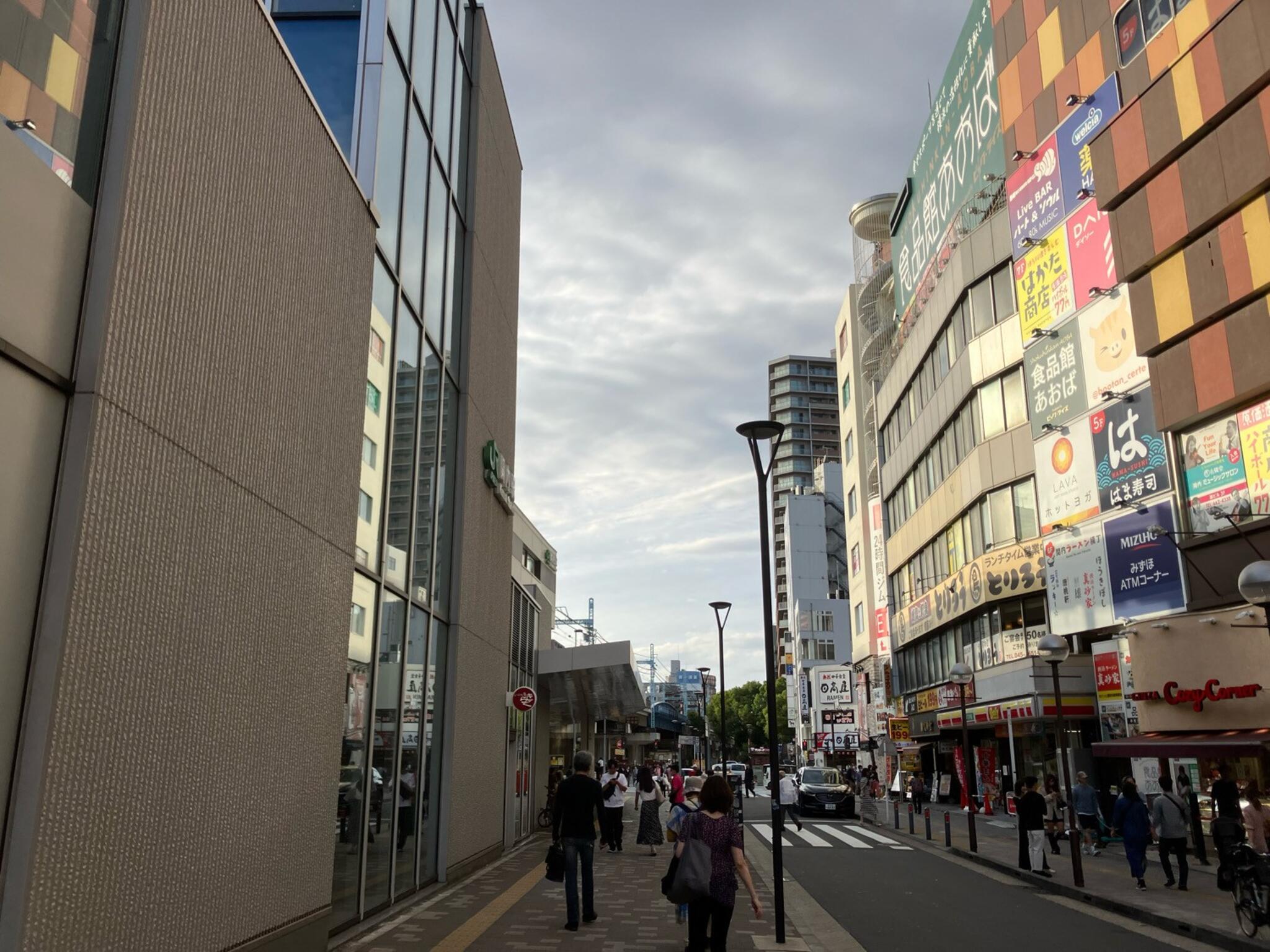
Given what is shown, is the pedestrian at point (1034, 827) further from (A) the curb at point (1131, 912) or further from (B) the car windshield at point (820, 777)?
(B) the car windshield at point (820, 777)

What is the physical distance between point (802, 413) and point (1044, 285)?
104 metres

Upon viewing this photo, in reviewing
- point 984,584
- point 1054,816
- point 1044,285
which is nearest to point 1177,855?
point 1054,816

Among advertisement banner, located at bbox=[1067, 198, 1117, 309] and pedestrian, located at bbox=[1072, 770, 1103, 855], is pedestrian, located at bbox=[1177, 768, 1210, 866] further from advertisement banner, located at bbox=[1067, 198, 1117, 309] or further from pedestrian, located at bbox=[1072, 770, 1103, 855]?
advertisement banner, located at bbox=[1067, 198, 1117, 309]

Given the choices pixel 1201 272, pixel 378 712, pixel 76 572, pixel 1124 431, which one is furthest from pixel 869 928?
pixel 1124 431

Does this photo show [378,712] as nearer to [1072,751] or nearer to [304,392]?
[304,392]

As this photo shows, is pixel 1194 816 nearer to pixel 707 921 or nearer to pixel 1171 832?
pixel 1171 832

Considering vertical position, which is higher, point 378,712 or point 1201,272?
point 1201,272

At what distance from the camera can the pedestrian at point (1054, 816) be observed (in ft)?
66.8

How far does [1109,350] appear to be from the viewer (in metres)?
24.4

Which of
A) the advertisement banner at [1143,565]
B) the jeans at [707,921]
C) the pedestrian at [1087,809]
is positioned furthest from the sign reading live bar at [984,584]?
the jeans at [707,921]

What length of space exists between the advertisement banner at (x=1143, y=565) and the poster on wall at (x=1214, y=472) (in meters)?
1.11

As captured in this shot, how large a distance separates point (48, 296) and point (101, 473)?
0.96m

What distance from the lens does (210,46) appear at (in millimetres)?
6656

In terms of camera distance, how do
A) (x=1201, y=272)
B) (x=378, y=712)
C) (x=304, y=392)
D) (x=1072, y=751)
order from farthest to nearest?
(x=1072, y=751), (x=1201, y=272), (x=378, y=712), (x=304, y=392)
